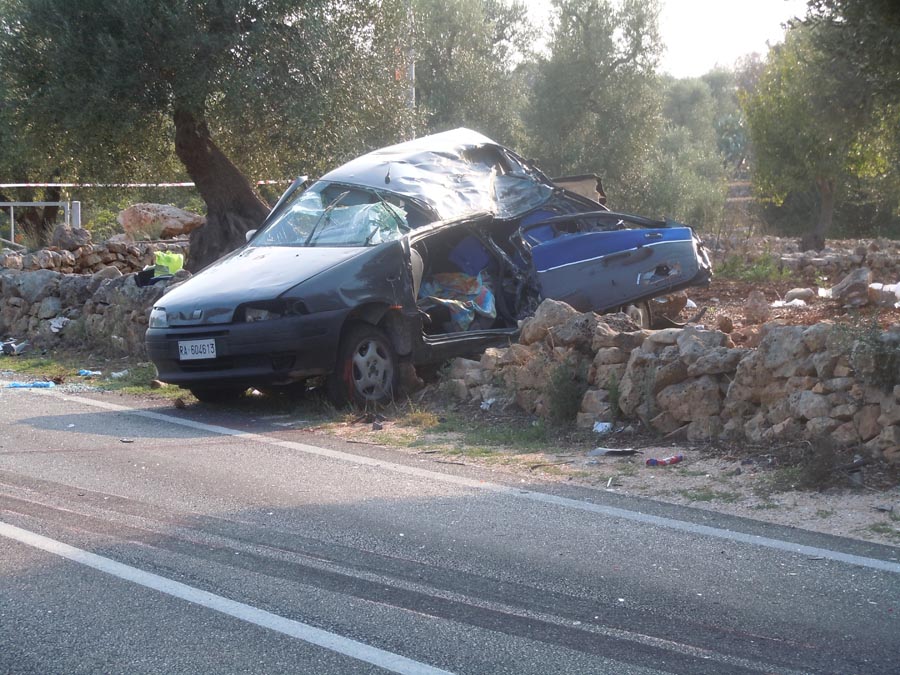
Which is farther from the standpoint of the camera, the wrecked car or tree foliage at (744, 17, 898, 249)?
tree foliage at (744, 17, 898, 249)

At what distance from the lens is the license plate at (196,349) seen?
8.73 m

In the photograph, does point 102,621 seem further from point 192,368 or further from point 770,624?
point 192,368

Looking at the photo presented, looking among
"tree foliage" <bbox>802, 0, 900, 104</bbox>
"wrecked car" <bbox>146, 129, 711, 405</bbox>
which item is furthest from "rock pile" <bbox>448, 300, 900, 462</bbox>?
"tree foliage" <bbox>802, 0, 900, 104</bbox>

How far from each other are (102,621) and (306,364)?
452 cm

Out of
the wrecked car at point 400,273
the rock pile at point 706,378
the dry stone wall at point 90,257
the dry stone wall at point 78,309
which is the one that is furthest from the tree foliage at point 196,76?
the rock pile at point 706,378

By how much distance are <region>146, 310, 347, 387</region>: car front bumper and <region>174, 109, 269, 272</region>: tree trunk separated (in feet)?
24.9

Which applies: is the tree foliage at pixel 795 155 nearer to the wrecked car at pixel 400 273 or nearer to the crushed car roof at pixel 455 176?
the crushed car roof at pixel 455 176

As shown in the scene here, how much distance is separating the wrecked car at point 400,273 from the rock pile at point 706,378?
2.69ft

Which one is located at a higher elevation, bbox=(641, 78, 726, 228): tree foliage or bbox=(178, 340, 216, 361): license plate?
bbox=(641, 78, 726, 228): tree foliage

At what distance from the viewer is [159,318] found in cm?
915

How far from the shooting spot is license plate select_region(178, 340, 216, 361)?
8.73 metres

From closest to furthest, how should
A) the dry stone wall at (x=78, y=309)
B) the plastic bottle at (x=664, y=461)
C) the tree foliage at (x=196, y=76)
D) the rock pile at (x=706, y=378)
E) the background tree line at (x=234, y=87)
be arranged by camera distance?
the rock pile at (x=706, y=378) → the plastic bottle at (x=664, y=461) → the background tree line at (x=234, y=87) → the dry stone wall at (x=78, y=309) → the tree foliage at (x=196, y=76)

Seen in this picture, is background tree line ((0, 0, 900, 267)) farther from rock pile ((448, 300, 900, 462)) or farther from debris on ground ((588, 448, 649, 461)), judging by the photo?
debris on ground ((588, 448, 649, 461))

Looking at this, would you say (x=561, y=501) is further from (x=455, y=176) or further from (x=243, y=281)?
(x=455, y=176)
